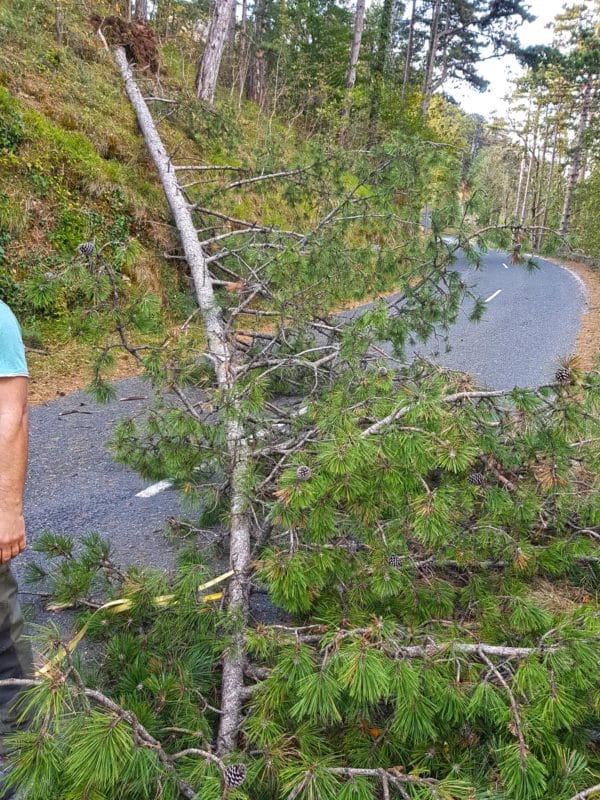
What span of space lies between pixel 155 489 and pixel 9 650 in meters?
2.11

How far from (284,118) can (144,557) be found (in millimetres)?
14646

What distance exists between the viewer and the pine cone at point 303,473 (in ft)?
5.27

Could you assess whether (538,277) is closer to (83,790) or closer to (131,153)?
(131,153)

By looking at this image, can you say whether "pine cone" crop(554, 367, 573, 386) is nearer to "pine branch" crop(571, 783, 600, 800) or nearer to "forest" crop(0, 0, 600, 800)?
"forest" crop(0, 0, 600, 800)

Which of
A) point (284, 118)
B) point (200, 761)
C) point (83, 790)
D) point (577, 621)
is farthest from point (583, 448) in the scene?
point (284, 118)

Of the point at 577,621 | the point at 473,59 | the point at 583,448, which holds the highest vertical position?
the point at 473,59

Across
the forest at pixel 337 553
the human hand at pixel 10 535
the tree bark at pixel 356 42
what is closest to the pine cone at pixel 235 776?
the forest at pixel 337 553

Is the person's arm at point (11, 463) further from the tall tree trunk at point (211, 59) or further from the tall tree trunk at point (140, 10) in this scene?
the tall tree trunk at point (140, 10)

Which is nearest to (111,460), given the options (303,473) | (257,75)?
(303,473)

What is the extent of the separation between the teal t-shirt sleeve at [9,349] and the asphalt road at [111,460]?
120 centimetres

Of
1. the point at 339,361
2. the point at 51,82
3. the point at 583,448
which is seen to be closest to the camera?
the point at 583,448

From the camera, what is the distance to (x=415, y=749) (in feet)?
5.28

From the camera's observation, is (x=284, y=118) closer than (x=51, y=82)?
No

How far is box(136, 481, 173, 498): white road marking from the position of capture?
3.84m
